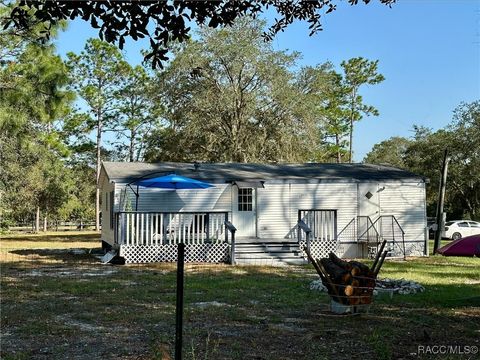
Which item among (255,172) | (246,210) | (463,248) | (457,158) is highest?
(457,158)

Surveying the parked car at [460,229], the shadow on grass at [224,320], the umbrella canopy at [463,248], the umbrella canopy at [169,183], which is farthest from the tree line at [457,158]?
the shadow on grass at [224,320]

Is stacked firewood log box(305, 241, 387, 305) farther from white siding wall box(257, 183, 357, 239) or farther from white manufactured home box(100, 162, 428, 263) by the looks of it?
white siding wall box(257, 183, 357, 239)

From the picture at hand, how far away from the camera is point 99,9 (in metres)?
3.44

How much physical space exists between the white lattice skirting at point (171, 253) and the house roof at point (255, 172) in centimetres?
265

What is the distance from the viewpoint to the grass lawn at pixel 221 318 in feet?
16.3

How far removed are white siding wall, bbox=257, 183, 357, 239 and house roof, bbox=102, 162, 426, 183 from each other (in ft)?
1.02

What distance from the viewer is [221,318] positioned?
650 cm

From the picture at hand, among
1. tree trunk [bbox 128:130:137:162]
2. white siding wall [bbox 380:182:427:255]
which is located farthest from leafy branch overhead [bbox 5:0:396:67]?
tree trunk [bbox 128:130:137:162]

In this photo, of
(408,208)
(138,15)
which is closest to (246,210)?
(408,208)

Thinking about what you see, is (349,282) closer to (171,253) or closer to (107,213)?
(171,253)

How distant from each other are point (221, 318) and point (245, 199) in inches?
392

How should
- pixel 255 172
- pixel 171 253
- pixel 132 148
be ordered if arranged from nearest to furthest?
1. pixel 171 253
2. pixel 255 172
3. pixel 132 148

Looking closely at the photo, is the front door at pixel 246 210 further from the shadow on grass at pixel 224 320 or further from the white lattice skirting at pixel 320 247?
the shadow on grass at pixel 224 320

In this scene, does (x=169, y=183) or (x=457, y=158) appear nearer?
(x=169, y=183)
